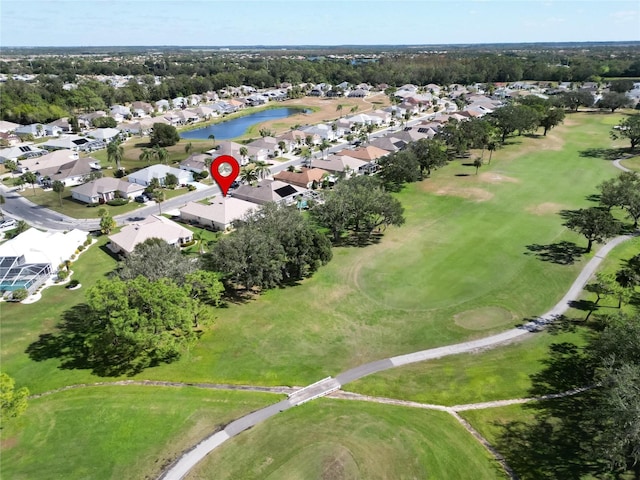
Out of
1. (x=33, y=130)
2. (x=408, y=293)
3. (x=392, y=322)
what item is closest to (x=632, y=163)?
(x=408, y=293)

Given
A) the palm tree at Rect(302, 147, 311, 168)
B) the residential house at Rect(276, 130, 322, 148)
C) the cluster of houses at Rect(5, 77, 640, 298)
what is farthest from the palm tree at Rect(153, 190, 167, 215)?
the residential house at Rect(276, 130, 322, 148)

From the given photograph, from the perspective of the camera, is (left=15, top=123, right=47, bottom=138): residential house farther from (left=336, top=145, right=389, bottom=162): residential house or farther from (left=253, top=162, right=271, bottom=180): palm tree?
(left=336, top=145, right=389, bottom=162): residential house

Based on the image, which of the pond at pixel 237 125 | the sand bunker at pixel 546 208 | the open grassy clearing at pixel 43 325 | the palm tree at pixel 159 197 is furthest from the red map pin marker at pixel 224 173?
the sand bunker at pixel 546 208

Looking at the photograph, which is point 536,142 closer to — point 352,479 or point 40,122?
point 352,479

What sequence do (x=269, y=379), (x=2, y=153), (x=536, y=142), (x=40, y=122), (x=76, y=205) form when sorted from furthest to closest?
1. (x=40, y=122)
2. (x=536, y=142)
3. (x=2, y=153)
4. (x=76, y=205)
5. (x=269, y=379)

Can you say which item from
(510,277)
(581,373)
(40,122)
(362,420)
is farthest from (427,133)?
(40,122)

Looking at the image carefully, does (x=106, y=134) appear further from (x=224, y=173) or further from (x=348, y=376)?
(x=348, y=376)
